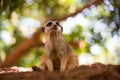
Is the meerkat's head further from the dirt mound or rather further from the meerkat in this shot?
the dirt mound

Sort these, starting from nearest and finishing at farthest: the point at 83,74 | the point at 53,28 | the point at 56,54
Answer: the point at 83,74 → the point at 56,54 → the point at 53,28

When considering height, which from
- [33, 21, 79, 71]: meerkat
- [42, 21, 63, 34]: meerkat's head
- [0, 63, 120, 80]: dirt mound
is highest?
[42, 21, 63, 34]: meerkat's head

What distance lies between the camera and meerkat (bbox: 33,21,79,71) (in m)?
9.35

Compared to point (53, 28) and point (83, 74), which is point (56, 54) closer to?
point (53, 28)

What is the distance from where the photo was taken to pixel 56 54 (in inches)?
376

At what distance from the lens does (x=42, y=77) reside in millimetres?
8188

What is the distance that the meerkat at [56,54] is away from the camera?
935 cm

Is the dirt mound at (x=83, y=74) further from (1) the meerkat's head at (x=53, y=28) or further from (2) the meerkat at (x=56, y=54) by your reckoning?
(1) the meerkat's head at (x=53, y=28)

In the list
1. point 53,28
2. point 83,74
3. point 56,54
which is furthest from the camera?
point 53,28

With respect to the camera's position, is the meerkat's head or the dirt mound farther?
the meerkat's head

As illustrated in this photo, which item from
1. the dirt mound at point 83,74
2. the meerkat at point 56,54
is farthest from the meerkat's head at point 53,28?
the dirt mound at point 83,74

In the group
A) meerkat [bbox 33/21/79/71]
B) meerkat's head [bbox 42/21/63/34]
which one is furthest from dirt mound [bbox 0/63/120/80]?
meerkat's head [bbox 42/21/63/34]

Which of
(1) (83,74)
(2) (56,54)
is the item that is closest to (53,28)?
(2) (56,54)

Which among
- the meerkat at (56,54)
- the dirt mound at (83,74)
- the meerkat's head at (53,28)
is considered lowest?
the dirt mound at (83,74)
